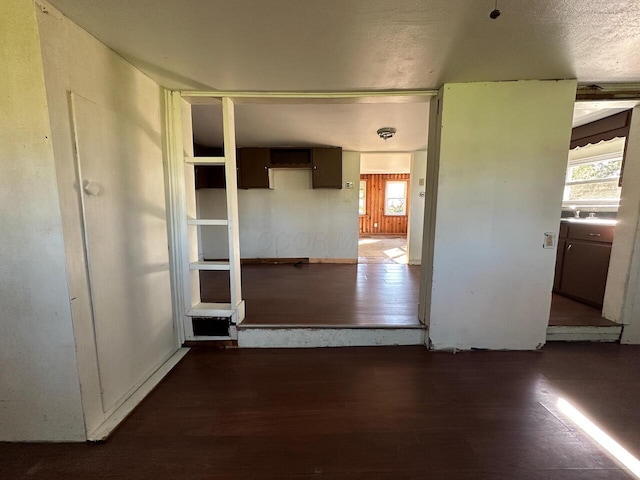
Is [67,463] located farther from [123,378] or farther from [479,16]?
[479,16]

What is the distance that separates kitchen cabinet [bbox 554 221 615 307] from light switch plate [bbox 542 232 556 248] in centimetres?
113

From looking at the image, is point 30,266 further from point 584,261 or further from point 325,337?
point 584,261

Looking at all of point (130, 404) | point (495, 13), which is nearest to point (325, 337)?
point (130, 404)

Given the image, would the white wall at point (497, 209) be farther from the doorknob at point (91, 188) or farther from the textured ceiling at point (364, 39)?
the doorknob at point (91, 188)

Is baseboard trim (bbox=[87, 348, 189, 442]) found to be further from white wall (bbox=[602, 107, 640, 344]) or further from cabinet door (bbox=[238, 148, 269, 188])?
white wall (bbox=[602, 107, 640, 344])

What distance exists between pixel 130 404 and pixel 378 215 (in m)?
9.27

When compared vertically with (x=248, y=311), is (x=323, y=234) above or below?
above

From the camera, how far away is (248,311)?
99.3 inches

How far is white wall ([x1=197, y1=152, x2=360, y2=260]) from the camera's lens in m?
4.66

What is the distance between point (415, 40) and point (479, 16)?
0.29m

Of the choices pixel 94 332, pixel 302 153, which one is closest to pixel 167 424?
pixel 94 332

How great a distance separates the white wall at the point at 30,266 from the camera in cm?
107

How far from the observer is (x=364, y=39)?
1.32m

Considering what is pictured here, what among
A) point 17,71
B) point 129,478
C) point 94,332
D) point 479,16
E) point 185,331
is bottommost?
point 129,478
